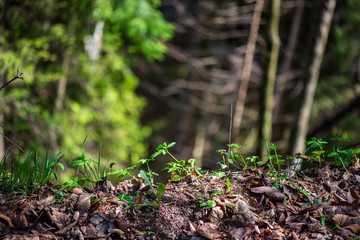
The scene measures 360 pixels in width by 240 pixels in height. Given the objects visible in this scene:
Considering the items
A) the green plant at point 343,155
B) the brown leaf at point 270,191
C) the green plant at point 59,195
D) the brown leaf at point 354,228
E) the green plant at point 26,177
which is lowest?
the brown leaf at point 354,228

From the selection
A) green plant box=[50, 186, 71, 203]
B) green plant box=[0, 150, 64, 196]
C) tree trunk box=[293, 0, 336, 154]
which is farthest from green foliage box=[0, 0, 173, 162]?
green plant box=[50, 186, 71, 203]

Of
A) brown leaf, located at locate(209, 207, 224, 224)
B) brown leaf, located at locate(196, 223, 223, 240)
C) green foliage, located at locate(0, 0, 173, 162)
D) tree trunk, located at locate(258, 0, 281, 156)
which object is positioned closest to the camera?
brown leaf, located at locate(196, 223, 223, 240)

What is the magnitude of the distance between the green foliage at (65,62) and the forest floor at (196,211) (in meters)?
4.86

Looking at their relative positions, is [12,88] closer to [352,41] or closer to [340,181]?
[340,181]

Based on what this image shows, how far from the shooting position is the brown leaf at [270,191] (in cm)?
211

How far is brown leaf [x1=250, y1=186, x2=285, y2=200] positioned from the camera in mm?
2105

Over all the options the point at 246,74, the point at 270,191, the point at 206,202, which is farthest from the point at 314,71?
the point at 206,202

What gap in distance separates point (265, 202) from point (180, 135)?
34.6 feet

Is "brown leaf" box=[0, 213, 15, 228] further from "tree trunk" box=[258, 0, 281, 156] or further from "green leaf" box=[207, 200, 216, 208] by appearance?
"tree trunk" box=[258, 0, 281, 156]

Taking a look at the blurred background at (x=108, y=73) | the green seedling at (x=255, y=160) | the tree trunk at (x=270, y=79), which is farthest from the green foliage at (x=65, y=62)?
the green seedling at (x=255, y=160)

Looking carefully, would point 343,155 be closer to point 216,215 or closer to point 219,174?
point 219,174

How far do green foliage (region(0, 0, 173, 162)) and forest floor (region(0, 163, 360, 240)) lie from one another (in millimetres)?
4865

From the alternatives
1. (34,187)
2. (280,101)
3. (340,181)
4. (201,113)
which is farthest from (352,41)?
(34,187)

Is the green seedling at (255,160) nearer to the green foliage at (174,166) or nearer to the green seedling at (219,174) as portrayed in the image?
the green seedling at (219,174)
